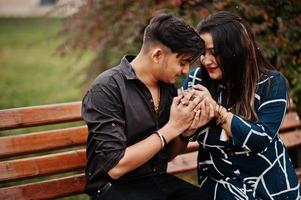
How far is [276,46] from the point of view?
4.91m

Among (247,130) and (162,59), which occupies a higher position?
(162,59)

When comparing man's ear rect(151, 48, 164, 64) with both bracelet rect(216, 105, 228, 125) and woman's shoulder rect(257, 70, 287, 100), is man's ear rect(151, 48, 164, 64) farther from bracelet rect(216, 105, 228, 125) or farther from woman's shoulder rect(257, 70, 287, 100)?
woman's shoulder rect(257, 70, 287, 100)

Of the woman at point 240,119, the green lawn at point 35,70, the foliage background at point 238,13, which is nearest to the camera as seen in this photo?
the woman at point 240,119

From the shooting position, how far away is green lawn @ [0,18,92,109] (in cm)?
877

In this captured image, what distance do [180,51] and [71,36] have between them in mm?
3687

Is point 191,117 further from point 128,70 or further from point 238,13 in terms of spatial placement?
point 238,13

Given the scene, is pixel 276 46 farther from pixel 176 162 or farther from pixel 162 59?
pixel 162 59

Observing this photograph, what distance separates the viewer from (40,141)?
3248mm

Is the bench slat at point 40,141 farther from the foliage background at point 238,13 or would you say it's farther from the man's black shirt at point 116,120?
the foliage background at point 238,13

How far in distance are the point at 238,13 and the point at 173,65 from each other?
2187 millimetres

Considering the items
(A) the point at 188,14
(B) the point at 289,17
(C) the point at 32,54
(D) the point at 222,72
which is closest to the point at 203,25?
(D) the point at 222,72

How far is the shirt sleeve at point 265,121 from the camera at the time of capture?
2998 millimetres

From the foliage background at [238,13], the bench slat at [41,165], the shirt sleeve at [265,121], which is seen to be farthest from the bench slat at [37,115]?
the foliage background at [238,13]

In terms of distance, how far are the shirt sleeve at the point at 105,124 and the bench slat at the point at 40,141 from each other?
537 millimetres
